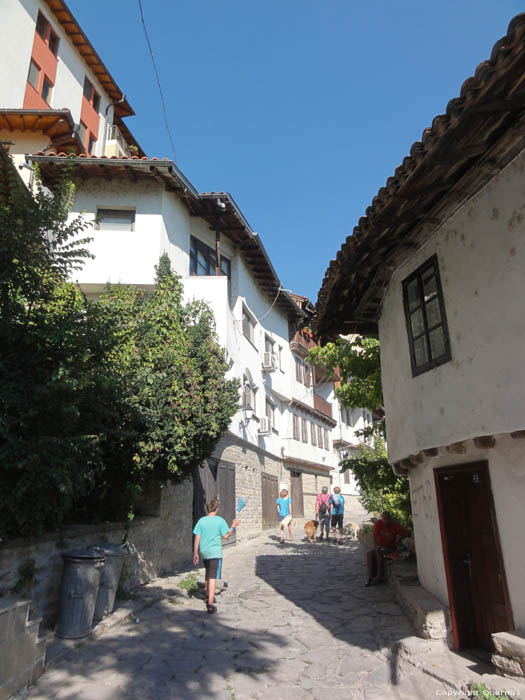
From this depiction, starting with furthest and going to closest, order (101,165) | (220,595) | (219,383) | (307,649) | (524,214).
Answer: (101,165) → (219,383) → (220,595) → (307,649) → (524,214)

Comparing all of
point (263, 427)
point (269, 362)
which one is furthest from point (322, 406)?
point (263, 427)

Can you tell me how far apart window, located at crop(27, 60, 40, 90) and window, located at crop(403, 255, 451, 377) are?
1831 cm

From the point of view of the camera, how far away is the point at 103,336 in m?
6.30

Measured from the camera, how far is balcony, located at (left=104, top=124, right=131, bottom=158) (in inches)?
862

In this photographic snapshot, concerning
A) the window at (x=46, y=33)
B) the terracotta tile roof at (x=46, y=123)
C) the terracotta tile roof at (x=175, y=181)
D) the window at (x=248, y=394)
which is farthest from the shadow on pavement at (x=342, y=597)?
the window at (x=46, y=33)

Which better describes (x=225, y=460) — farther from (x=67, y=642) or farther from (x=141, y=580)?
(x=67, y=642)

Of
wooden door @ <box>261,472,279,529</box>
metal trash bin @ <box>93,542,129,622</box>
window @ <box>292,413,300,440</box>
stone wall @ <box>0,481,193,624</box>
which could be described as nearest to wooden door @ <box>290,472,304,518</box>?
window @ <box>292,413,300,440</box>

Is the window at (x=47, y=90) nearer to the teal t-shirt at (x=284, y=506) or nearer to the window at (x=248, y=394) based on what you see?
the window at (x=248, y=394)

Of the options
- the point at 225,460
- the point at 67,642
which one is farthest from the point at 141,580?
the point at 225,460

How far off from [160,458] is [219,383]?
2006 millimetres

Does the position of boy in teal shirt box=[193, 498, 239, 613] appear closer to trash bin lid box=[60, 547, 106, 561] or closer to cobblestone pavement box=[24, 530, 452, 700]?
cobblestone pavement box=[24, 530, 452, 700]

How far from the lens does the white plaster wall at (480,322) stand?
430cm

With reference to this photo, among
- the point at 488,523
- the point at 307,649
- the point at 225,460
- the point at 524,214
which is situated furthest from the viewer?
the point at 225,460

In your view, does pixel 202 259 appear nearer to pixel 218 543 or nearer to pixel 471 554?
pixel 218 543
